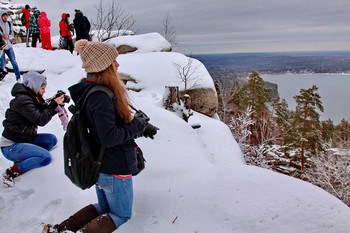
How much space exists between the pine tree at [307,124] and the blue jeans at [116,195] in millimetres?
25156

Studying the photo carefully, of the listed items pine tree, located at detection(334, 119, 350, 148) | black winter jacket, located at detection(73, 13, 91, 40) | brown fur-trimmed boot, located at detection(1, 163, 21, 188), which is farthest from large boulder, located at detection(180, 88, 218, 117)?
pine tree, located at detection(334, 119, 350, 148)

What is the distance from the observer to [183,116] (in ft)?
22.6

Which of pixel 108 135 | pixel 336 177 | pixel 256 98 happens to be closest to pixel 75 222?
pixel 108 135

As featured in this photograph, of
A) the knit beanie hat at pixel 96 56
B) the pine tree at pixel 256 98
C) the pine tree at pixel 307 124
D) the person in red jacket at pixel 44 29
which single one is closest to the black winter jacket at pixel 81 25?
the person in red jacket at pixel 44 29

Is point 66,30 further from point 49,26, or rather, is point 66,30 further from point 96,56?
point 96,56

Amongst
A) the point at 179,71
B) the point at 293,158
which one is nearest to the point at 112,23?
the point at 179,71

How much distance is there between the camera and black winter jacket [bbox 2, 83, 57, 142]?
11.9 feet

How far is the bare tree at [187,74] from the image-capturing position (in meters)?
11.9

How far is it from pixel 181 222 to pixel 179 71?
31.9 feet

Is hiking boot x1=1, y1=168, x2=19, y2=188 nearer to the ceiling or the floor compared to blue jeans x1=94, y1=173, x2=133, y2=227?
nearer to the floor

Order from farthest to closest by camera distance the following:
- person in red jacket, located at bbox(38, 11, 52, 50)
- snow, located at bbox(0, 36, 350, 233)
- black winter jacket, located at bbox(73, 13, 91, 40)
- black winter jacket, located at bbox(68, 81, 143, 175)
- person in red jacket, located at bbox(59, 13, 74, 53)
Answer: person in red jacket, located at bbox(59, 13, 74, 53) → person in red jacket, located at bbox(38, 11, 52, 50) → black winter jacket, located at bbox(73, 13, 91, 40) → snow, located at bbox(0, 36, 350, 233) → black winter jacket, located at bbox(68, 81, 143, 175)

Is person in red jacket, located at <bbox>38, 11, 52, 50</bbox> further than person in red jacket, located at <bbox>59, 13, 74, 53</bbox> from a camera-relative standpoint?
No

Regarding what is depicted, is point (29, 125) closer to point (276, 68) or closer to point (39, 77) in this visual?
point (39, 77)

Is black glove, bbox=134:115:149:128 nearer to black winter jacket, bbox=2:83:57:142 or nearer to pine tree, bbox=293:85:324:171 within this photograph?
black winter jacket, bbox=2:83:57:142
